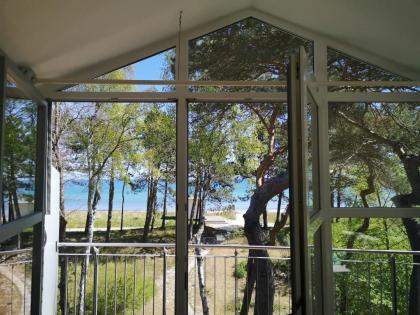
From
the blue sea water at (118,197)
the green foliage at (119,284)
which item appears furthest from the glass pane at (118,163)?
the green foliage at (119,284)

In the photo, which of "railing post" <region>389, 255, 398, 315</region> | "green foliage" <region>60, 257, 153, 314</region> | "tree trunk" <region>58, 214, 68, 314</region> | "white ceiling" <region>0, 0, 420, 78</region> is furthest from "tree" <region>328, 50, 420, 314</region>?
"tree trunk" <region>58, 214, 68, 314</region>

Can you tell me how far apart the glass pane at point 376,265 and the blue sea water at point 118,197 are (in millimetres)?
656

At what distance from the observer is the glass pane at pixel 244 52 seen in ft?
9.59

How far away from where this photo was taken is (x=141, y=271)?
3.67 m

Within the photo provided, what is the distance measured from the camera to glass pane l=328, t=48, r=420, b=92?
2844 mm

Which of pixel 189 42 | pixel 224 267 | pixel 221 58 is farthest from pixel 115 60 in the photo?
pixel 224 267

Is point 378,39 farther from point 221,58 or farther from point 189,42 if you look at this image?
point 189,42

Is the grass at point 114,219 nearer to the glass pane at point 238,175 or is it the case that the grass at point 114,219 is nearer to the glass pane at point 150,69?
the glass pane at point 238,175

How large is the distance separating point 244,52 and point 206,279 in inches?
81.3

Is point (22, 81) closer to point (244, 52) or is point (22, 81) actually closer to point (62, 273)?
point (244, 52)

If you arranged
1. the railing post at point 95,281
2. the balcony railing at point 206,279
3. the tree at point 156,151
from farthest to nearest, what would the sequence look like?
1. the railing post at point 95,281
2. the tree at point 156,151
3. the balcony railing at point 206,279

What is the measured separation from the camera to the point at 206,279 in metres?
3.48

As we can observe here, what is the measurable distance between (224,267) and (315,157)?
6.28 ft

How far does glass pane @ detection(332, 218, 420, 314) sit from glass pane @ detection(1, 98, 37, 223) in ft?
7.14
